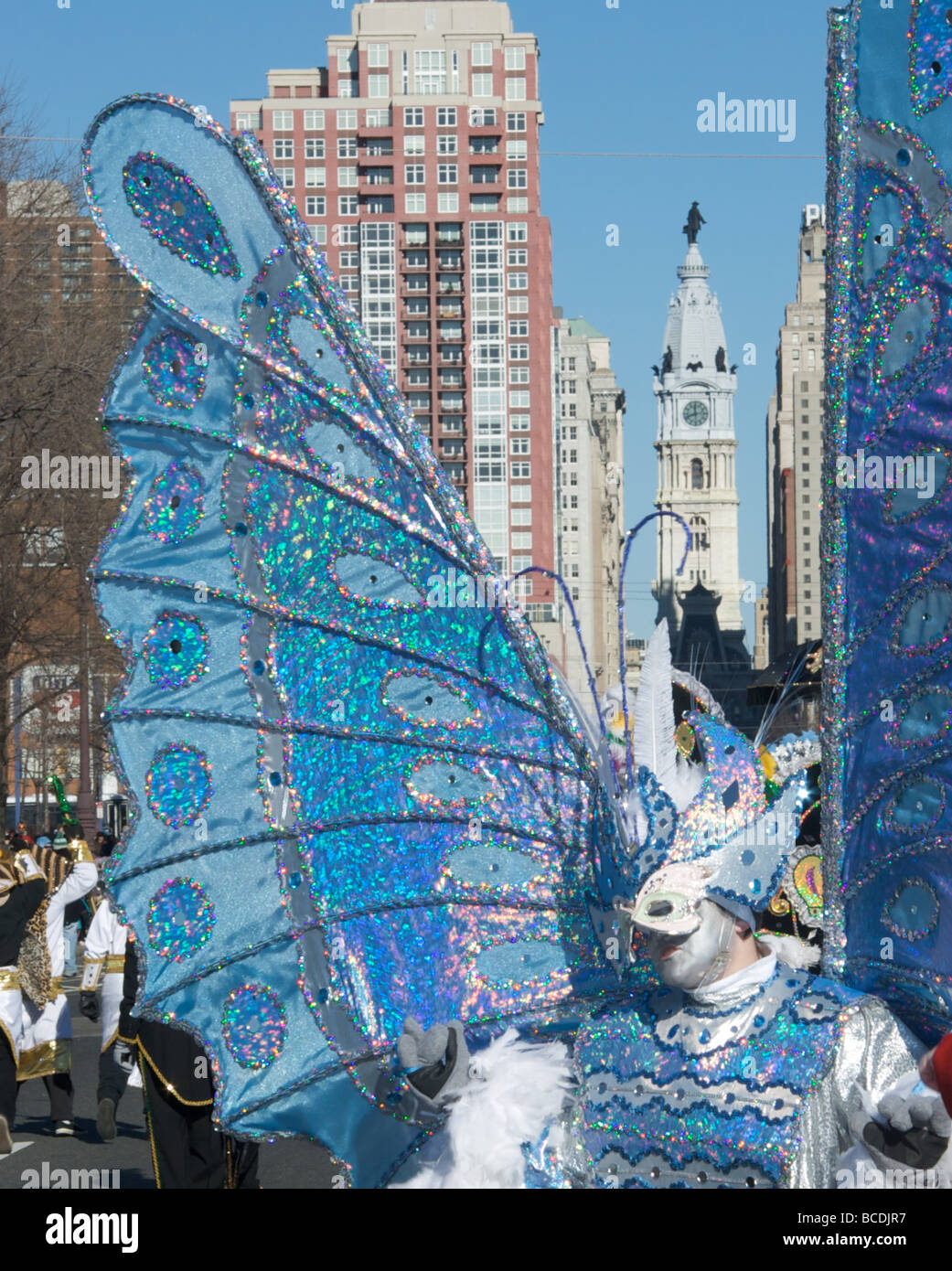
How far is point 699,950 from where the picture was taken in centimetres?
416

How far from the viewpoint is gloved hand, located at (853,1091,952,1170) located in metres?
3.68

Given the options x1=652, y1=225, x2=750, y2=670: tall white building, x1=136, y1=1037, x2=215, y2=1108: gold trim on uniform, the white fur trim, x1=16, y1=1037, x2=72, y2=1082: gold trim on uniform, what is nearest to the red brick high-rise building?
x1=16, y1=1037, x2=72, y2=1082: gold trim on uniform

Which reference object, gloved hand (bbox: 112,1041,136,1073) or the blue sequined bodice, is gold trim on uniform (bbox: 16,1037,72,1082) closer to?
gloved hand (bbox: 112,1041,136,1073)

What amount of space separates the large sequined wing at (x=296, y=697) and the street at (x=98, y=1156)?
108 inches

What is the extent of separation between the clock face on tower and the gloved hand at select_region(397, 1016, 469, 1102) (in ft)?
546

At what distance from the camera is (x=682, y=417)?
551 ft

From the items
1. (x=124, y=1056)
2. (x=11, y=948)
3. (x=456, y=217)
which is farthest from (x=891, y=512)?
(x=456, y=217)

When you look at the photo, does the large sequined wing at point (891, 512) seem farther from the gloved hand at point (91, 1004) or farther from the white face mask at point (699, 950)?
the gloved hand at point (91, 1004)

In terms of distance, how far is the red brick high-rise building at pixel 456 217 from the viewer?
260 ft

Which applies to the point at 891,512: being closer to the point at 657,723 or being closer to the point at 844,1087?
the point at 657,723

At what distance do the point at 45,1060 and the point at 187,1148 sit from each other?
121 inches

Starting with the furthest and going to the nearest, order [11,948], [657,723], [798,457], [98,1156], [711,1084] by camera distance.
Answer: [798,457] → [11,948] → [98,1156] → [657,723] → [711,1084]

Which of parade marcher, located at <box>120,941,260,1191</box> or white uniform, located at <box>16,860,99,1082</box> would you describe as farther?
white uniform, located at <box>16,860,99,1082</box>
